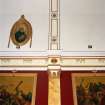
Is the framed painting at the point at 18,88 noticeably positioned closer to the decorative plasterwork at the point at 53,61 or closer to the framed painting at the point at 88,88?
the decorative plasterwork at the point at 53,61

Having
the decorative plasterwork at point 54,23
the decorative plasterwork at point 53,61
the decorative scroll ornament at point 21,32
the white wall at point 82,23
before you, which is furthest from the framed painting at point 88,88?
the decorative scroll ornament at point 21,32

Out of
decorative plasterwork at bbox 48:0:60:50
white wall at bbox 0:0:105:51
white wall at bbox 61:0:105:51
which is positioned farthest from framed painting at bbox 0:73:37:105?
white wall at bbox 61:0:105:51

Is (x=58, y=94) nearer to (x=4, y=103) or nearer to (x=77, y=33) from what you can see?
(x=4, y=103)

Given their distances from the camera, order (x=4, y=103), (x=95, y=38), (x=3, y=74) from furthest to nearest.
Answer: (x=95, y=38) < (x=3, y=74) < (x=4, y=103)

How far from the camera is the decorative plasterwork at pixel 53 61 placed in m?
12.7

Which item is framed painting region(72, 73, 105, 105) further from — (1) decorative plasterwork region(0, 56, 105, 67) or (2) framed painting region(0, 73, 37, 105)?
(2) framed painting region(0, 73, 37, 105)

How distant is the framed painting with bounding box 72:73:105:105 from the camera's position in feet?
37.0

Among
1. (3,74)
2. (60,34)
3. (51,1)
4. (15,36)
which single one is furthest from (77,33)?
(3,74)

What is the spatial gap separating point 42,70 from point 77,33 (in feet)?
6.82

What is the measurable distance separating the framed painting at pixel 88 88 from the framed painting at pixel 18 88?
1.49 meters

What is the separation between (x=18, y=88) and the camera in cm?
1179

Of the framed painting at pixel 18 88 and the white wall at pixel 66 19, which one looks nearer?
the framed painting at pixel 18 88

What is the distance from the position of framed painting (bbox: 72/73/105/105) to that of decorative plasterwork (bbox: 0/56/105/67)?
0.61 meters

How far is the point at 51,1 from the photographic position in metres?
13.3
